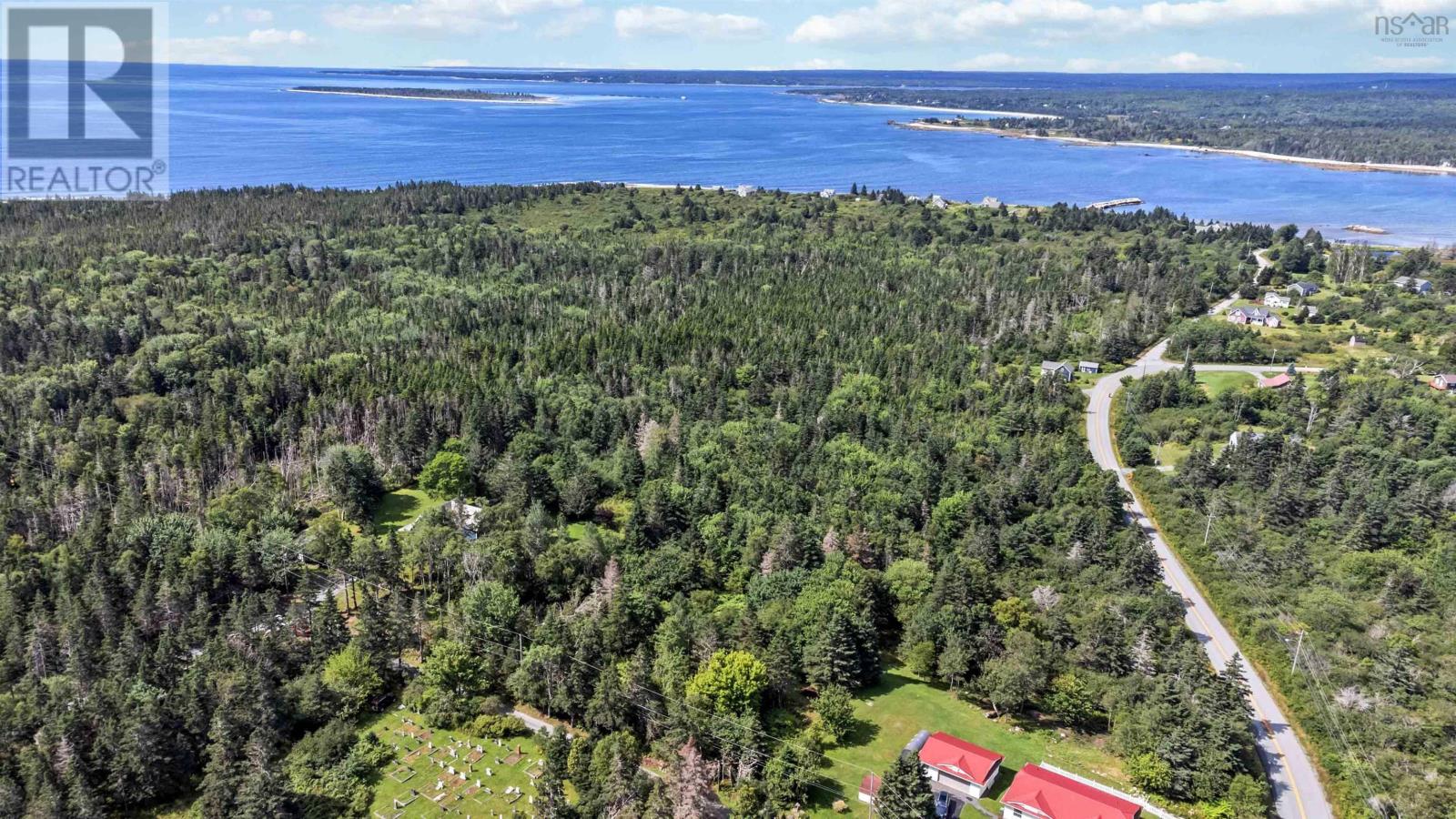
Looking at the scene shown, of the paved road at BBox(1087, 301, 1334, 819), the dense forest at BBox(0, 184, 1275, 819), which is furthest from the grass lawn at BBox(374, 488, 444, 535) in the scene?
the paved road at BBox(1087, 301, 1334, 819)

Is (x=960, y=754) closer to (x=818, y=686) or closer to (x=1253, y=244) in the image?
(x=818, y=686)

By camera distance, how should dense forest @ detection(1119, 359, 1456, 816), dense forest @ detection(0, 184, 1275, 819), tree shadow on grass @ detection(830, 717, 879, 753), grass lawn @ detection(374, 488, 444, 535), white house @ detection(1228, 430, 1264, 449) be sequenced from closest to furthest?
1. dense forest @ detection(0, 184, 1275, 819)
2. dense forest @ detection(1119, 359, 1456, 816)
3. tree shadow on grass @ detection(830, 717, 879, 753)
4. grass lawn @ detection(374, 488, 444, 535)
5. white house @ detection(1228, 430, 1264, 449)

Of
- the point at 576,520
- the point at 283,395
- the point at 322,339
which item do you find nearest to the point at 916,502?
the point at 576,520

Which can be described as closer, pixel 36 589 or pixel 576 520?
pixel 36 589

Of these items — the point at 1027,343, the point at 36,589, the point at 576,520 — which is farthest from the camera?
the point at 1027,343

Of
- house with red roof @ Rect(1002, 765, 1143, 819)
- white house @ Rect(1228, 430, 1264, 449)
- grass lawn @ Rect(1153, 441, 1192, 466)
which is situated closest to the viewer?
house with red roof @ Rect(1002, 765, 1143, 819)

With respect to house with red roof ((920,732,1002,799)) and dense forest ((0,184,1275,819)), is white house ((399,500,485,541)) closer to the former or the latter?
dense forest ((0,184,1275,819))

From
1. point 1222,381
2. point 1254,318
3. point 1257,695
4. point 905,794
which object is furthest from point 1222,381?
point 905,794

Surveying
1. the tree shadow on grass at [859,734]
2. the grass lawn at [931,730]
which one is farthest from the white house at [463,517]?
the grass lawn at [931,730]
